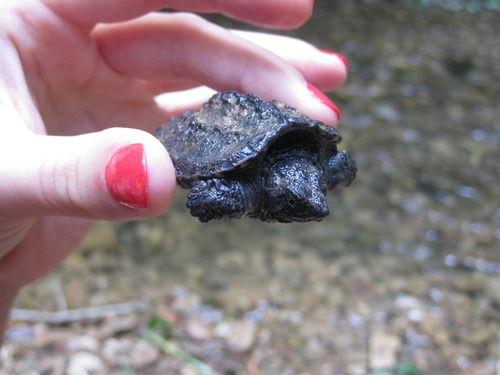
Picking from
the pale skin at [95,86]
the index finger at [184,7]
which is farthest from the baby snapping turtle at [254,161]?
the index finger at [184,7]

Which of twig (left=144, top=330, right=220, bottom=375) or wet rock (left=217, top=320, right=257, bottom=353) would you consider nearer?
twig (left=144, top=330, right=220, bottom=375)

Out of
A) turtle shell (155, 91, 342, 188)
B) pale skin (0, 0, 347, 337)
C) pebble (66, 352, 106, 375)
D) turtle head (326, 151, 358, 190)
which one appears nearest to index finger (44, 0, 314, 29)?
pale skin (0, 0, 347, 337)

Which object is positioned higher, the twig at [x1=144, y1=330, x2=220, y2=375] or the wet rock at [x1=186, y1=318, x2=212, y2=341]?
the twig at [x1=144, y1=330, x2=220, y2=375]

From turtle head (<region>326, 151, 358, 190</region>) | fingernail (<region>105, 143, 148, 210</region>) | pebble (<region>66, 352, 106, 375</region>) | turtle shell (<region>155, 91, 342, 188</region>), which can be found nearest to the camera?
fingernail (<region>105, 143, 148, 210</region>)

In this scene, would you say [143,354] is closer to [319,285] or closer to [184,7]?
[319,285]

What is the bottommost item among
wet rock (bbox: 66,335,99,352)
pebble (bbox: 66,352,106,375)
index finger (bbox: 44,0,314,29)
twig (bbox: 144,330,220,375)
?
twig (bbox: 144,330,220,375)

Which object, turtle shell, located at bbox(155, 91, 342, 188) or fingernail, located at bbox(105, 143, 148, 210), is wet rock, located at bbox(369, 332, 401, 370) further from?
fingernail, located at bbox(105, 143, 148, 210)
